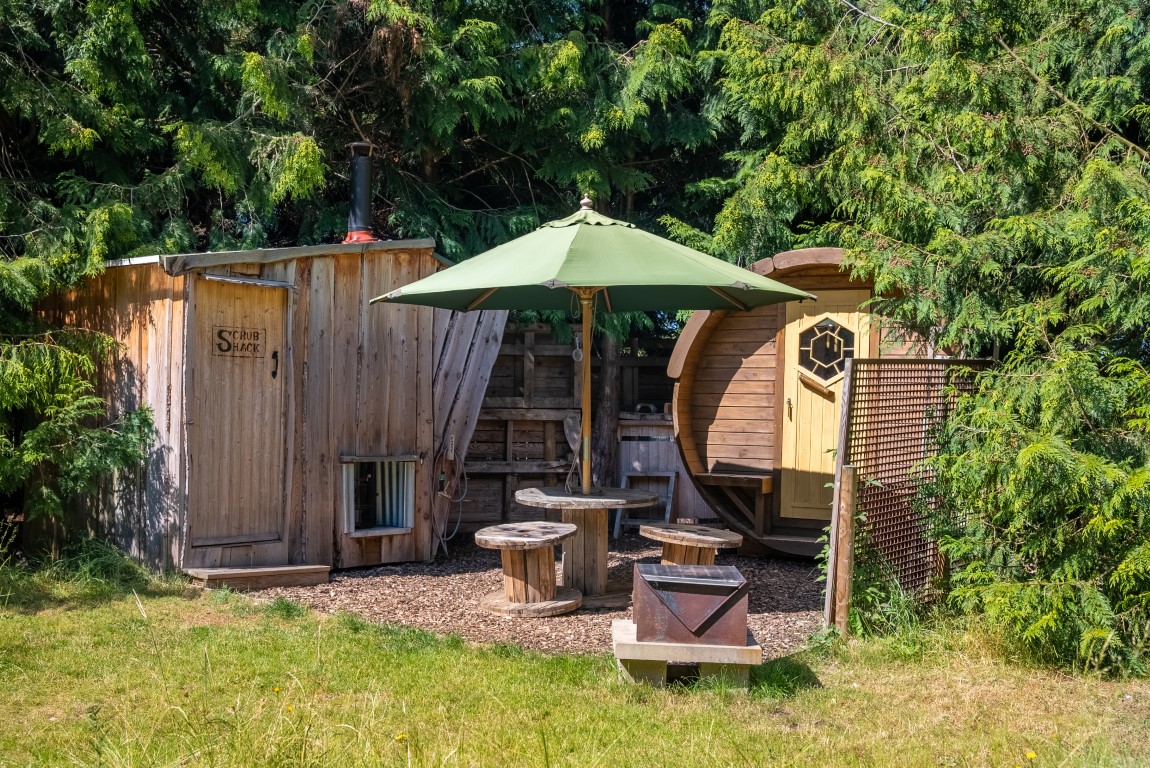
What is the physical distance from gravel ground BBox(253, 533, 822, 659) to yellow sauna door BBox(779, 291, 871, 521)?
0.62 meters

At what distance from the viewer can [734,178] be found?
11039 millimetres

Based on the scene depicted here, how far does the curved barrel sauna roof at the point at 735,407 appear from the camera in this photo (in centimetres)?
939

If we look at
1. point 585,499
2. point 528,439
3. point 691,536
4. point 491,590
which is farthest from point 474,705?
point 528,439

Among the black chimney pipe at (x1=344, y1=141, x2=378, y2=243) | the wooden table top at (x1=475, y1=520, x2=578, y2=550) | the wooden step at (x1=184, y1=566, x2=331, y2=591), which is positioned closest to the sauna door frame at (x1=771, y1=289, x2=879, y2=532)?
the wooden table top at (x1=475, y1=520, x2=578, y2=550)

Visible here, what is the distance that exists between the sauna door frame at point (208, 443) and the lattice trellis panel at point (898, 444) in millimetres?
4275

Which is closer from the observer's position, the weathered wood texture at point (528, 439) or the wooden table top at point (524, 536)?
the wooden table top at point (524, 536)

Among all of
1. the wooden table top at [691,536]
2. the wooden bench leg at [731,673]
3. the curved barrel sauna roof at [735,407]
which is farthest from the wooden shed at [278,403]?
the wooden bench leg at [731,673]

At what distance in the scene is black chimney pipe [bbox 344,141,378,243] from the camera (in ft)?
29.8

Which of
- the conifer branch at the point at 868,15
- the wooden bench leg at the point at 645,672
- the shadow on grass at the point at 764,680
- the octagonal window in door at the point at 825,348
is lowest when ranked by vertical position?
the shadow on grass at the point at 764,680

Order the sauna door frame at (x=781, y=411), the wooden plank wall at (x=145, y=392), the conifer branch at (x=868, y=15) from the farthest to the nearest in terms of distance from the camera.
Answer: the conifer branch at (x=868, y=15) → the sauna door frame at (x=781, y=411) → the wooden plank wall at (x=145, y=392)

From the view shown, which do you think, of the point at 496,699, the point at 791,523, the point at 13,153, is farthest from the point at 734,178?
the point at 496,699

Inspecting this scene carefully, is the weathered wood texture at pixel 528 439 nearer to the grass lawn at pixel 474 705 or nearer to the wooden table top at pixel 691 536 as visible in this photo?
the wooden table top at pixel 691 536

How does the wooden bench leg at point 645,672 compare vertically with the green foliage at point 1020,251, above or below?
below

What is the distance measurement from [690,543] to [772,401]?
2.64 meters
